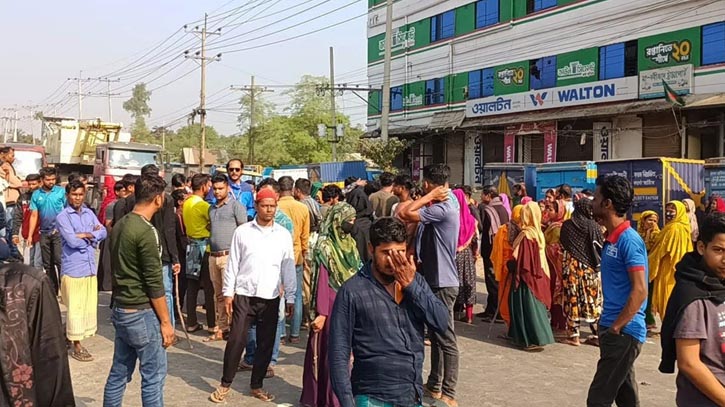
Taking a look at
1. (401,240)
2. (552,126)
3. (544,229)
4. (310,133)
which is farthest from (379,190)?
(310,133)

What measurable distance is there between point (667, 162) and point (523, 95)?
→ 446 inches

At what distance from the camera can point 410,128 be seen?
33.9m

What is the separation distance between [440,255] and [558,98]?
22.0 meters

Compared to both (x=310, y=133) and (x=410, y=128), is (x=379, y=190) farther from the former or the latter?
(x=310, y=133)

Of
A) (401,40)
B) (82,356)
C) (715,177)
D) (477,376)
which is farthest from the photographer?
(401,40)

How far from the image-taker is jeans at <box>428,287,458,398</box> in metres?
5.36

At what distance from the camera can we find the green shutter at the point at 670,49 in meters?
20.7

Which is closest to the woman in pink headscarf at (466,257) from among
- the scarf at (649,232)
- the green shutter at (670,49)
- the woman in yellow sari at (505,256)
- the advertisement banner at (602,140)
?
the woman in yellow sari at (505,256)

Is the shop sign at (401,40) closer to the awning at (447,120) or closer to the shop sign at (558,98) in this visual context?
the awning at (447,120)

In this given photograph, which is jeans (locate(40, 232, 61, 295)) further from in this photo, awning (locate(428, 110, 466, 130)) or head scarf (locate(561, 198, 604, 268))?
awning (locate(428, 110, 466, 130))

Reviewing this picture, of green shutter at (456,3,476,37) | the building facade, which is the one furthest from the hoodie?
green shutter at (456,3,476,37)

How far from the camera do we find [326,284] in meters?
5.07

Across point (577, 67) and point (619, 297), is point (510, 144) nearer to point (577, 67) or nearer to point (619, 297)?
→ point (577, 67)

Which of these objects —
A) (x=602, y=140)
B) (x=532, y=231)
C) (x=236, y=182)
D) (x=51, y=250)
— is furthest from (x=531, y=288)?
(x=602, y=140)
